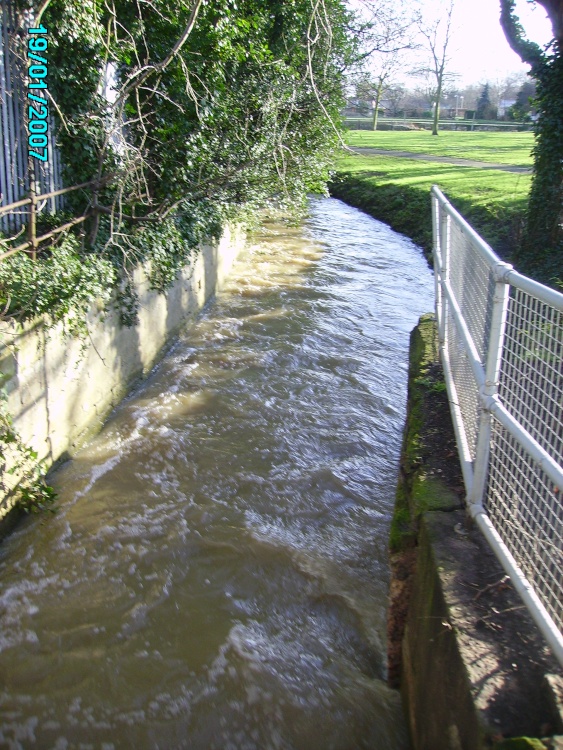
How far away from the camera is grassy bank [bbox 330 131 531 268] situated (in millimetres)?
13992

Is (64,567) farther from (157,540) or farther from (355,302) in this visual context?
(355,302)

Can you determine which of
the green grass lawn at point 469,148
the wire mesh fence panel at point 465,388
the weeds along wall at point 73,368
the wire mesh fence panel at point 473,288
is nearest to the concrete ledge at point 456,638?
the wire mesh fence panel at point 465,388

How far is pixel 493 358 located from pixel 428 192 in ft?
57.0

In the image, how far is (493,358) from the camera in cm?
323

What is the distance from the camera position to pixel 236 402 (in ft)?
24.2

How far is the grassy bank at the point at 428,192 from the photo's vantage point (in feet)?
45.9

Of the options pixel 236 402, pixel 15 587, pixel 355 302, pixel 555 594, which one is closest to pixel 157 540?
pixel 15 587

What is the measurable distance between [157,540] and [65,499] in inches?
36.9

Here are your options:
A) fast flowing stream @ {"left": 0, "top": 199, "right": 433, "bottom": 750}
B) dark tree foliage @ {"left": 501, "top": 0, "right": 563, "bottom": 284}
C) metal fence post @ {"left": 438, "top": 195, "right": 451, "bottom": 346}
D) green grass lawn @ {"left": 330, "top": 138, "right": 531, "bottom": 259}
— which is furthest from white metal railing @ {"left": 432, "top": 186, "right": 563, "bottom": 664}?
green grass lawn @ {"left": 330, "top": 138, "right": 531, "bottom": 259}

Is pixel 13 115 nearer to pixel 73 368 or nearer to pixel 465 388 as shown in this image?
pixel 73 368

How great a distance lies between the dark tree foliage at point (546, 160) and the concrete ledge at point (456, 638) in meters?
7.29

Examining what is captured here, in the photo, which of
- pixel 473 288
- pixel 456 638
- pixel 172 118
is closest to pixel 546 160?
pixel 172 118
